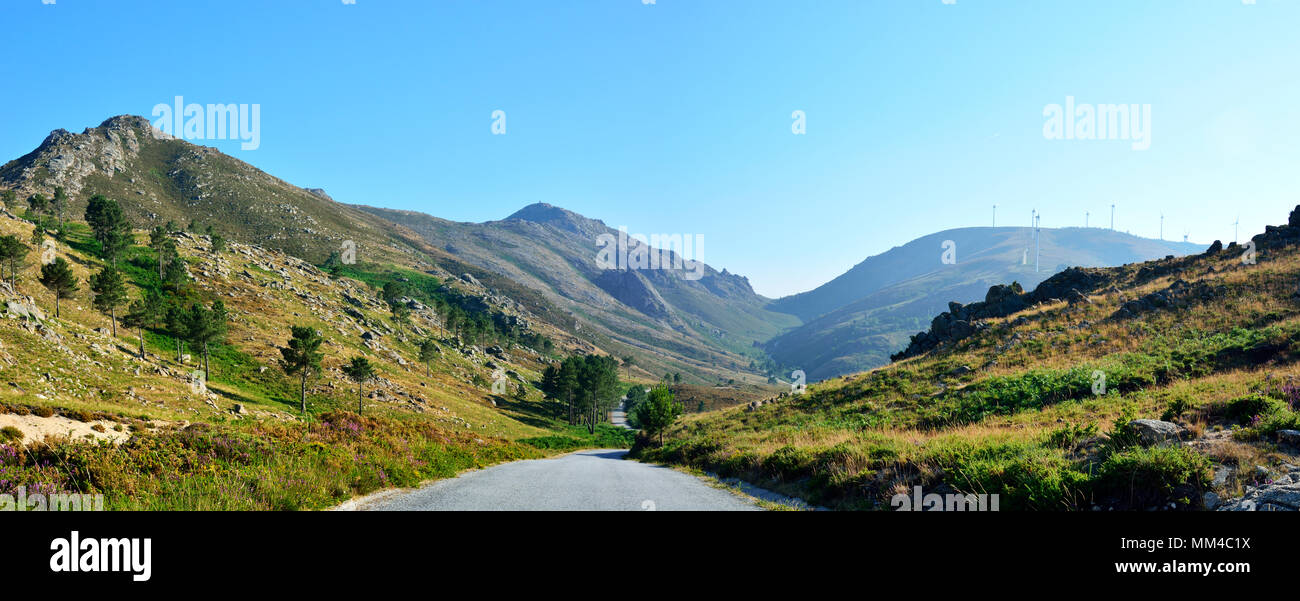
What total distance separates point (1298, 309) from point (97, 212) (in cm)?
14659

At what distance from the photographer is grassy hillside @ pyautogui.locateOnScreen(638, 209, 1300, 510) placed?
8.45 metres

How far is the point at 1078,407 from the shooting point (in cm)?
2058

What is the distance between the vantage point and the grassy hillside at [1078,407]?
845 cm

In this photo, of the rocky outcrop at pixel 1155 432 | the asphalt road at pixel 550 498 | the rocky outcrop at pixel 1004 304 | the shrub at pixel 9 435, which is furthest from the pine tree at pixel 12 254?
the rocky outcrop at pixel 1004 304

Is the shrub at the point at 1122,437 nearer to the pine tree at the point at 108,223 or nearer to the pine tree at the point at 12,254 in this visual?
the pine tree at the point at 12,254

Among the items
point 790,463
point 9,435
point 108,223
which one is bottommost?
point 790,463

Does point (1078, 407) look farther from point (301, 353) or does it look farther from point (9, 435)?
point (301, 353)

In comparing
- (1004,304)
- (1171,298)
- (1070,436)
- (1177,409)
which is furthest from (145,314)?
(1171,298)

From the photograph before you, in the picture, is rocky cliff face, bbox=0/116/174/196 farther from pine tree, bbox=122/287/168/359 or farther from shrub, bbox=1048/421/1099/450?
shrub, bbox=1048/421/1099/450

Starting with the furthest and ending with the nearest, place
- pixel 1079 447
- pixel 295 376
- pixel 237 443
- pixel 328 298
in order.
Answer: pixel 328 298 → pixel 295 376 → pixel 237 443 → pixel 1079 447

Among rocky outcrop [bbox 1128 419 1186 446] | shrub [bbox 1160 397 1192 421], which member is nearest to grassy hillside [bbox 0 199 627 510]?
rocky outcrop [bbox 1128 419 1186 446]
